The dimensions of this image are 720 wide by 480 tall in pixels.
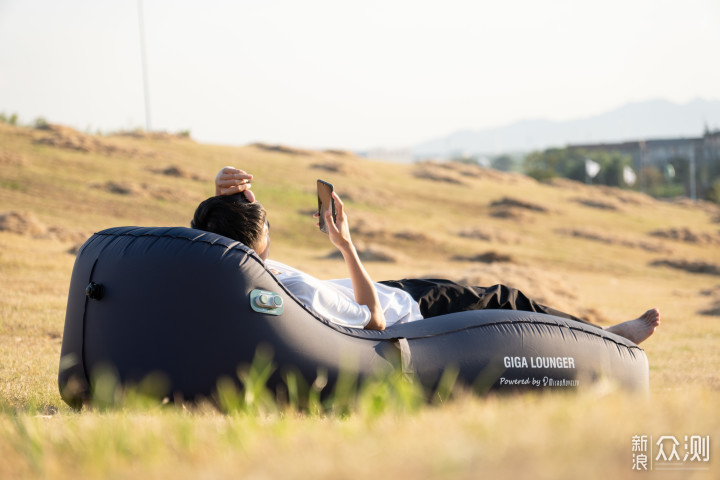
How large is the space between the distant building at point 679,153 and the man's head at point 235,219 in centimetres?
6366

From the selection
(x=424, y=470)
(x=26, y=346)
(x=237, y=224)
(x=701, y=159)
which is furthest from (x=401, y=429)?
(x=701, y=159)

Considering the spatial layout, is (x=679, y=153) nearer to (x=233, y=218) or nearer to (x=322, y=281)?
(x=322, y=281)

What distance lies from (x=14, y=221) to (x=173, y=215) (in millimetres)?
4448

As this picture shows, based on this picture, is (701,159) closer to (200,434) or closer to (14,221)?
(14,221)

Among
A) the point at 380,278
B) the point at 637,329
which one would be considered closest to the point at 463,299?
→ the point at 637,329

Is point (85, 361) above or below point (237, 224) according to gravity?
below

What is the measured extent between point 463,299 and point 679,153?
302 ft

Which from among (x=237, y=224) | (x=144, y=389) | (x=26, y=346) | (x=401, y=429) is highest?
(x=237, y=224)

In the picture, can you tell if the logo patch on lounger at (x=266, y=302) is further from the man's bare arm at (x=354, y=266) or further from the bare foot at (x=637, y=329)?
the bare foot at (x=637, y=329)

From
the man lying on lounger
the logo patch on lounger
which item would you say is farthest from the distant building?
the logo patch on lounger

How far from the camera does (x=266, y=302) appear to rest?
3199mm

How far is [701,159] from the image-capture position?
254 feet

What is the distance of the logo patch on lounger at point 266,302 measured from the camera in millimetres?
3193

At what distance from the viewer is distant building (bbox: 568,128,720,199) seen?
67.9m
